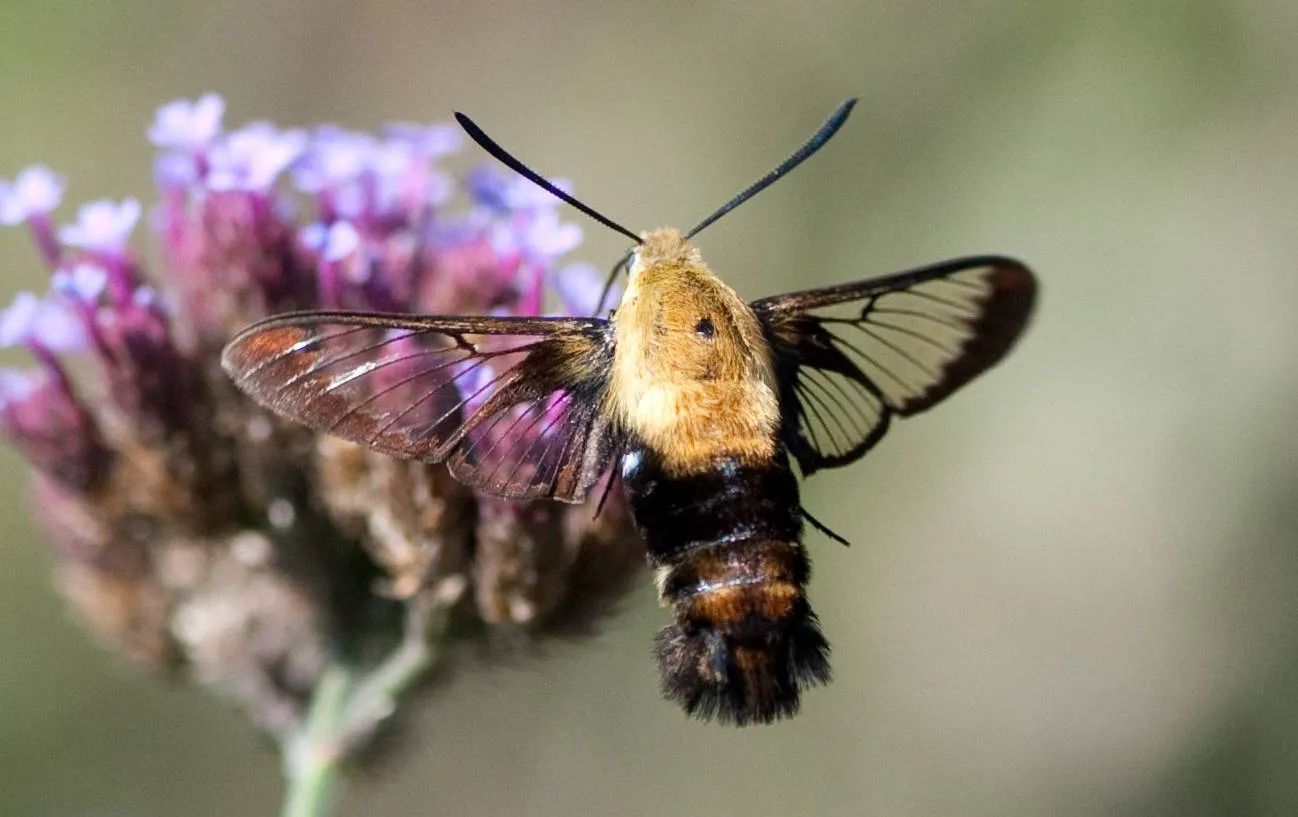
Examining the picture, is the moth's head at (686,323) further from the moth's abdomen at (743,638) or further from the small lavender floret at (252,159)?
the small lavender floret at (252,159)

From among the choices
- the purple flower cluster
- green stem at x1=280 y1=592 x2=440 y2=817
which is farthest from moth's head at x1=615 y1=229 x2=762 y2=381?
green stem at x1=280 y1=592 x2=440 y2=817

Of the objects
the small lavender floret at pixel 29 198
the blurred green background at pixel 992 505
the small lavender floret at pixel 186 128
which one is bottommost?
the blurred green background at pixel 992 505

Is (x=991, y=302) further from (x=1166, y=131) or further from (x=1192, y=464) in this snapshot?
(x=1166, y=131)

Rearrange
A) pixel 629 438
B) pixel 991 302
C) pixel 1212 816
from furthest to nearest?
pixel 1212 816
pixel 991 302
pixel 629 438

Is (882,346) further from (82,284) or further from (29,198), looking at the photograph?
(29,198)

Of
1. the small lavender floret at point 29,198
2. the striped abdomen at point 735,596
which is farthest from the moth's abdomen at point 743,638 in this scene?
the small lavender floret at point 29,198

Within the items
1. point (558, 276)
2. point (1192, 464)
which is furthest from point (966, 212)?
point (558, 276)

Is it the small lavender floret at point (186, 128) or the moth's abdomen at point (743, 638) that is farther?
the small lavender floret at point (186, 128)
